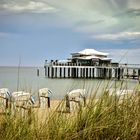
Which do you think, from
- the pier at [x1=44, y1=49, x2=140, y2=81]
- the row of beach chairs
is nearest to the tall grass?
the row of beach chairs

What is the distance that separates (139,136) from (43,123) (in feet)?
2.86

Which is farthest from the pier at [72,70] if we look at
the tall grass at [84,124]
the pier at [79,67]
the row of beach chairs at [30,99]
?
the tall grass at [84,124]

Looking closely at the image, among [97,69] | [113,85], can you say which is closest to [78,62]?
[97,69]

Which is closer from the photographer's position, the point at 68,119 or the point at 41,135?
the point at 41,135

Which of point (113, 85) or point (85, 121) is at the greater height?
point (113, 85)

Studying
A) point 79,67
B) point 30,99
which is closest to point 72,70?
point 79,67

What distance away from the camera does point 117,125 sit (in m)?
3.65

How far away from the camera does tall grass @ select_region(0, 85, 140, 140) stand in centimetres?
347

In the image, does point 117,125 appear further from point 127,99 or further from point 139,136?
point 127,99

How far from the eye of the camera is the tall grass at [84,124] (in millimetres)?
3473

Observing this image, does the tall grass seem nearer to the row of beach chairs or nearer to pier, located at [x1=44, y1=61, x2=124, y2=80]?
the row of beach chairs

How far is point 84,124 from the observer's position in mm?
3689

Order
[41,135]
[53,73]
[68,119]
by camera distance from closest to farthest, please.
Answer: [41,135] < [68,119] < [53,73]

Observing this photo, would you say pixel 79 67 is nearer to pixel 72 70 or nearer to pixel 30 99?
pixel 72 70
